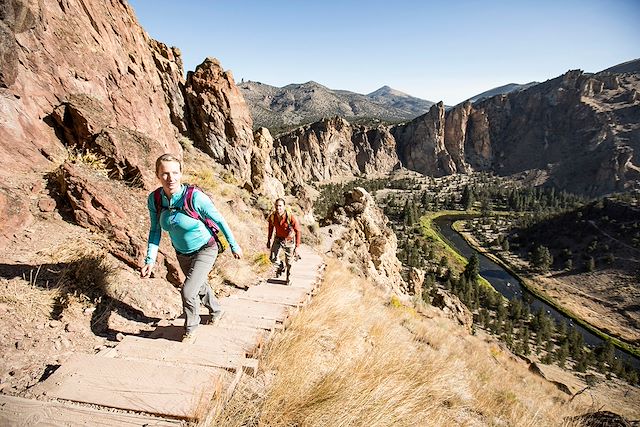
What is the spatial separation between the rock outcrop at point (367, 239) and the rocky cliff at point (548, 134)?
164 m

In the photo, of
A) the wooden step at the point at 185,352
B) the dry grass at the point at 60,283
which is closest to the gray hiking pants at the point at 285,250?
the dry grass at the point at 60,283

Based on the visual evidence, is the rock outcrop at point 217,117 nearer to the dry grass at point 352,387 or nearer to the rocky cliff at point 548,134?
the dry grass at point 352,387

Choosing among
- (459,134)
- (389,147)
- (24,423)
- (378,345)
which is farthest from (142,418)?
(459,134)

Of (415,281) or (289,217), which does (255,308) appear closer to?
(289,217)

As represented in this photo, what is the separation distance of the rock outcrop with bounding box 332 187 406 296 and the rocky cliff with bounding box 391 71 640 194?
164 meters

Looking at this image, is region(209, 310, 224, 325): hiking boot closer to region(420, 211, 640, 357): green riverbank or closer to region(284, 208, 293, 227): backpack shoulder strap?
region(284, 208, 293, 227): backpack shoulder strap

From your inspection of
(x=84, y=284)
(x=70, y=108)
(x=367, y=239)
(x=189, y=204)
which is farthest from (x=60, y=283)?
(x=367, y=239)

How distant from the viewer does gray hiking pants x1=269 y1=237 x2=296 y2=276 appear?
6.74 metres

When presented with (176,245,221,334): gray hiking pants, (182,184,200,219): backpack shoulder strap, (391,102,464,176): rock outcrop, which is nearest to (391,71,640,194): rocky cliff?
(391,102,464,176): rock outcrop

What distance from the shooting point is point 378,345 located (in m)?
4.68

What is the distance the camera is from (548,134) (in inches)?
7288

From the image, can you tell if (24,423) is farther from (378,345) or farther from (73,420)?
(378,345)

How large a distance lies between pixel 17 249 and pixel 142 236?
152 centimetres

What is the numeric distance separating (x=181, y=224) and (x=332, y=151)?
16355 cm
